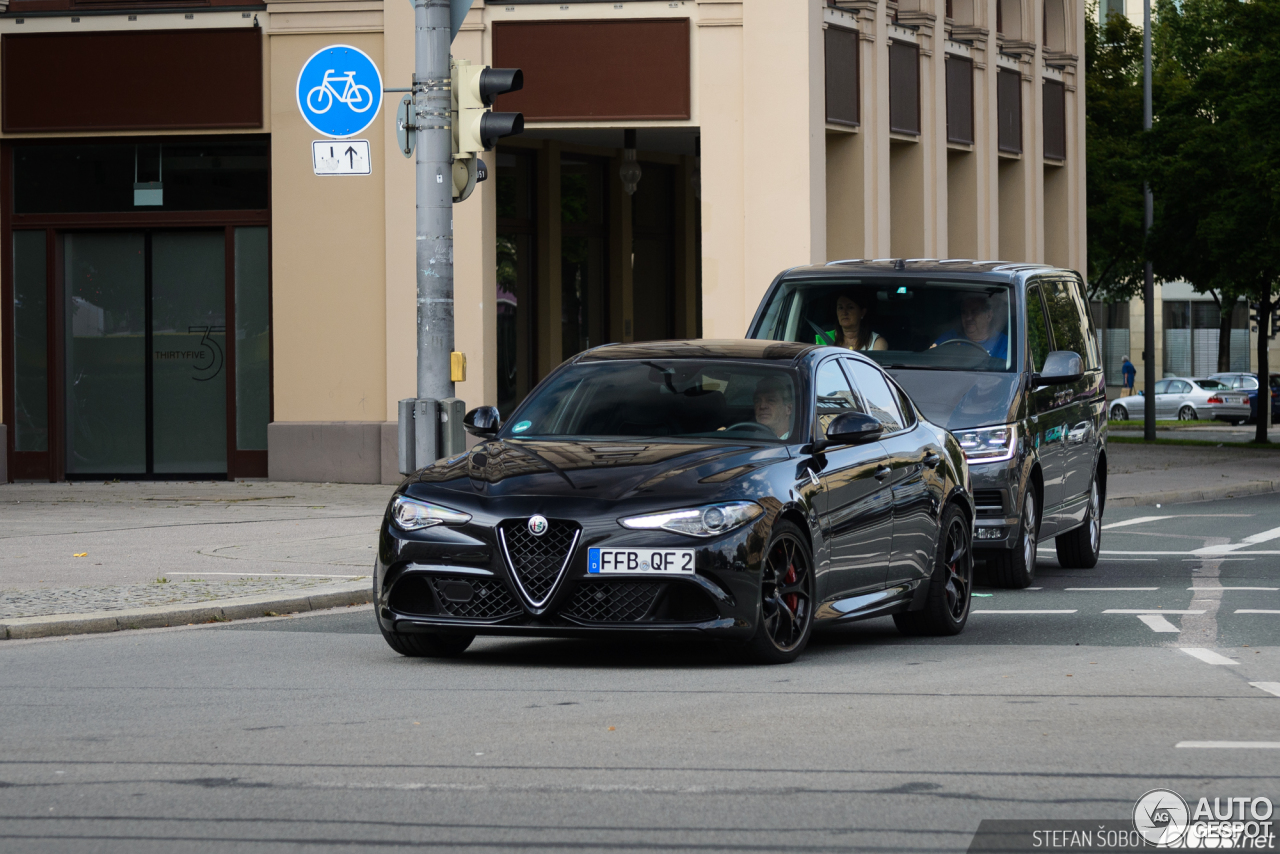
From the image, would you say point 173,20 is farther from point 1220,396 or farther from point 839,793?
point 1220,396

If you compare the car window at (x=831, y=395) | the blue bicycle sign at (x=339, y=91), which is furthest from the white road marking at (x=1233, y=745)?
the blue bicycle sign at (x=339, y=91)

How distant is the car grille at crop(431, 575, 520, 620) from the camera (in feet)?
28.1

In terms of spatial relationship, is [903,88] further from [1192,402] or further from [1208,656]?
[1192,402]

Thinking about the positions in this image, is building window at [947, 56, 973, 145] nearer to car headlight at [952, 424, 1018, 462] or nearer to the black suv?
the black suv

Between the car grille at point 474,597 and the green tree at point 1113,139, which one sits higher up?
the green tree at point 1113,139

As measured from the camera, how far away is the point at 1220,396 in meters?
54.3

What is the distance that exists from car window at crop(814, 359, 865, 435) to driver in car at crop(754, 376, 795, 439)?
155 millimetres

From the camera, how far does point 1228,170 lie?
1292 inches

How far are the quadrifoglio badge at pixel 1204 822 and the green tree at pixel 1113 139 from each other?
3069cm

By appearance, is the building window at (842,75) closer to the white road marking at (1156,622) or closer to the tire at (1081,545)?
the tire at (1081,545)

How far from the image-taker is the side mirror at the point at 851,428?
30.8ft

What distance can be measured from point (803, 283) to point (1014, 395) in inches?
75.0

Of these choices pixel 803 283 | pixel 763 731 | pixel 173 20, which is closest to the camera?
pixel 763 731

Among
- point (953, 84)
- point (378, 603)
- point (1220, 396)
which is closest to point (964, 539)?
point (378, 603)
